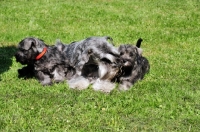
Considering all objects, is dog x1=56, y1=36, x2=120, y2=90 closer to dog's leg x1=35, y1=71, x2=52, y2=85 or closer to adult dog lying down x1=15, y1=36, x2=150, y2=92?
adult dog lying down x1=15, y1=36, x2=150, y2=92

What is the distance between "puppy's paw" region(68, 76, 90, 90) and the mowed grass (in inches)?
5.7

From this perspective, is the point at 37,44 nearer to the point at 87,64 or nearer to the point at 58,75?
the point at 58,75

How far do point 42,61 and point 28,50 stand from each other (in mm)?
502

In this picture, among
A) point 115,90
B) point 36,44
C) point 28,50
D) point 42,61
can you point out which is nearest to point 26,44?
point 28,50

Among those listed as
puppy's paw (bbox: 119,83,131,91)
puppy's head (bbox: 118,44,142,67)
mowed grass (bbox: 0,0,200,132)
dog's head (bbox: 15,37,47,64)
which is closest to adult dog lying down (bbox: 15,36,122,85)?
dog's head (bbox: 15,37,47,64)

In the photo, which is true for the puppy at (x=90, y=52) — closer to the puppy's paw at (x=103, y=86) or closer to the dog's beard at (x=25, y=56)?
the puppy's paw at (x=103, y=86)

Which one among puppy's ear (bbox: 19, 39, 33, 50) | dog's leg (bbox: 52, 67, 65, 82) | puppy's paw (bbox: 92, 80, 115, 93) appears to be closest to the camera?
puppy's paw (bbox: 92, 80, 115, 93)

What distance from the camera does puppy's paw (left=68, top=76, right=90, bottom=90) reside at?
30.8 ft

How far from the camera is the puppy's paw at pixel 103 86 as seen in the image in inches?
362

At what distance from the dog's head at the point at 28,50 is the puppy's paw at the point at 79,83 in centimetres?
119

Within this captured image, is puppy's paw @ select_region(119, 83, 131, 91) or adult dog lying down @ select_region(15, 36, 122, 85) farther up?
adult dog lying down @ select_region(15, 36, 122, 85)

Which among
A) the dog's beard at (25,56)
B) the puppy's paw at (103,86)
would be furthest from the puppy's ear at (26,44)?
the puppy's paw at (103,86)

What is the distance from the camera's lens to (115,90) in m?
9.25

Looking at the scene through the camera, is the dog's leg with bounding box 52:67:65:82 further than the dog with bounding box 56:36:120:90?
Yes
